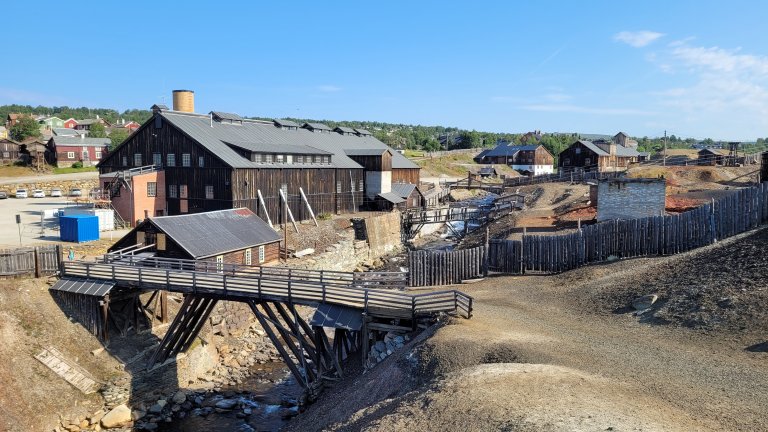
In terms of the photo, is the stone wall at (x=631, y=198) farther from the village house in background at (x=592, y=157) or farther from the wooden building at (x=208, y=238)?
the village house in background at (x=592, y=157)

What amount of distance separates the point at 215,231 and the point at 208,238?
52.6 inches

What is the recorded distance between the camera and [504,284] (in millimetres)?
27391

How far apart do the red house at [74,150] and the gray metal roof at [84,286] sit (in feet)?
200

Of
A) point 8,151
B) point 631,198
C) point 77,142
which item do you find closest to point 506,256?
point 631,198

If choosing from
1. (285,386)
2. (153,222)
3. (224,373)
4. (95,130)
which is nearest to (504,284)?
(285,386)

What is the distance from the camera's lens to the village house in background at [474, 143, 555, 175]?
119188 millimetres

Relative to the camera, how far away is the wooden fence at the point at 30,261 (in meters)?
26.7

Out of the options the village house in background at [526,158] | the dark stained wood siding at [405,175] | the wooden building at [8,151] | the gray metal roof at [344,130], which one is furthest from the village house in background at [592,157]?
the wooden building at [8,151]

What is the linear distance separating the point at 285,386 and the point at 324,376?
5670 mm

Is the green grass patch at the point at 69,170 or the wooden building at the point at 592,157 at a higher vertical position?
the wooden building at the point at 592,157

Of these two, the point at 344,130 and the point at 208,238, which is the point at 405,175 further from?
the point at 208,238

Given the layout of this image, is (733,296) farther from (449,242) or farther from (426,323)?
(449,242)

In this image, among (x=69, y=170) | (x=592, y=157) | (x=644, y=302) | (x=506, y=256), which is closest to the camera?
(x=644, y=302)

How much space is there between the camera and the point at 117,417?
23.3 meters
